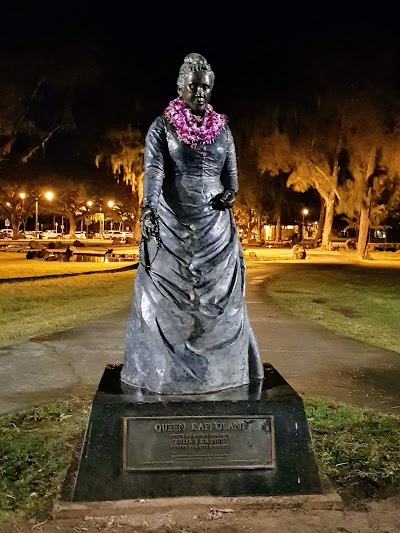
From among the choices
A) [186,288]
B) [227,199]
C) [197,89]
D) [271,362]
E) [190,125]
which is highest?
[197,89]

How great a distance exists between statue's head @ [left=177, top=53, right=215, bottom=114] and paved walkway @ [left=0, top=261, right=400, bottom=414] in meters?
3.27

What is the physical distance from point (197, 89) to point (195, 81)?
0.17 feet

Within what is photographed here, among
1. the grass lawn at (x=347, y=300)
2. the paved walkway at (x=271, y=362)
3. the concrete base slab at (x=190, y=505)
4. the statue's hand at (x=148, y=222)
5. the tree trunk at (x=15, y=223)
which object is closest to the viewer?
the concrete base slab at (x=190, y=505)

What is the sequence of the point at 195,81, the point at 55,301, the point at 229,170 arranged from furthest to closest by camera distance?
the point at 55,301 → the point at 229,170 → the point at 195,81

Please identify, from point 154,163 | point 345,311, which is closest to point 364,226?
point 345,311

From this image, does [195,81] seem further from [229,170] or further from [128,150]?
[128,150]

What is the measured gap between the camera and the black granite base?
3.77m

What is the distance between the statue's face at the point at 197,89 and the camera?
13.6 ft

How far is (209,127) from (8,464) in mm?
2656

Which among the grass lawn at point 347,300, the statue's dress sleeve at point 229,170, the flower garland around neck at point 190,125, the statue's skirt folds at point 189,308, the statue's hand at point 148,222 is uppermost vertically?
the flower garland around neck at point 190,125

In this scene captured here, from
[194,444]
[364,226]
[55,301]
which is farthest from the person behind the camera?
[364,226]

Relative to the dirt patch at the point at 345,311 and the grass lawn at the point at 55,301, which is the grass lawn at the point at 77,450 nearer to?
the grass lawn at the point at 55,301

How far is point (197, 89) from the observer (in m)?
4.15

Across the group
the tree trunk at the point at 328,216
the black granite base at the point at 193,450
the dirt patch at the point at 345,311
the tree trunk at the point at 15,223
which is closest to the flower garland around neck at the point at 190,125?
the black granite base at the point at 193,450
